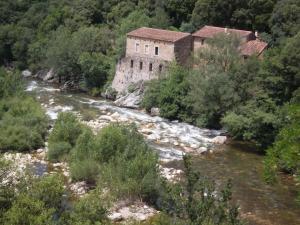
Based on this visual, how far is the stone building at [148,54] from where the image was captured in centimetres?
4844

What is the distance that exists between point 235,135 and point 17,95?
579 inches

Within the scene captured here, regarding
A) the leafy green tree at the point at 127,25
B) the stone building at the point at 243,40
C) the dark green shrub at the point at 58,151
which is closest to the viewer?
the dark green shrub at the point at 58,151

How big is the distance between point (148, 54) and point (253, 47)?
8.55 m

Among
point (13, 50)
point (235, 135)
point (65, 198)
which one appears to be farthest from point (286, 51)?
point (13, 50)

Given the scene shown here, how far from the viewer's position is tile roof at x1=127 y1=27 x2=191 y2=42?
48.4 m

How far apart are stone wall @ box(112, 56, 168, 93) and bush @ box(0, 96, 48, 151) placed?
1240 centimetres

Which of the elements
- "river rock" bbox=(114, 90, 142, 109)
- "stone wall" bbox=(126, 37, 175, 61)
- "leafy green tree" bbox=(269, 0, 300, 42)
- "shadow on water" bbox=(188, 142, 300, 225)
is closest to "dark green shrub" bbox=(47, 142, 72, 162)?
"shadow on water" bbox=(188, 142, 300, 225)

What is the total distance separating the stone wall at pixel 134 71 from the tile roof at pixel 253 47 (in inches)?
252

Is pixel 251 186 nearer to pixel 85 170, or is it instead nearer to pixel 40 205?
pixel 85 170

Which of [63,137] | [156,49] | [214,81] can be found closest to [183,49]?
[156,49]

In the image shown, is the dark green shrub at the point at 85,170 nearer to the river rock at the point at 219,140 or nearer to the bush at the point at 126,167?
the bush at the point at 126,167

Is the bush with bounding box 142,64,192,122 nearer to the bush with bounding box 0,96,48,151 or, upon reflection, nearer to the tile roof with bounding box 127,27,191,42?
the tile roof with bounding box 127,27,191,42

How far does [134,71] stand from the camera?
5059 centimetres

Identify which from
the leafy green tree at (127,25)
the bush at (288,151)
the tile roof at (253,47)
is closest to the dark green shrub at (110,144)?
the bush at (288,151)
